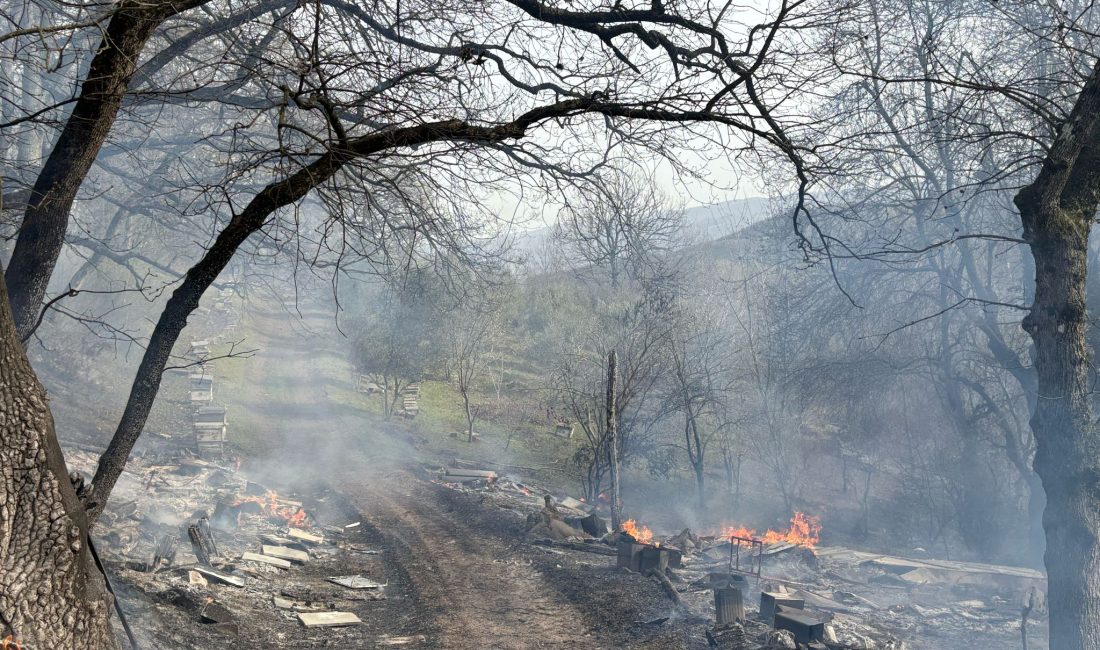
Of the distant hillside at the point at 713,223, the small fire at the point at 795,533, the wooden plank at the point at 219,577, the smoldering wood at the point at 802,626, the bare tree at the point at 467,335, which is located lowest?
the small fire at the point at 795,533

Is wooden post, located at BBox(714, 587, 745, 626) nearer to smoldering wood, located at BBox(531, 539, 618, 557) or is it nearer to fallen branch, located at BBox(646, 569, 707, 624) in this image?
fallen branch, located at BBox(646, 569, 707, 624)

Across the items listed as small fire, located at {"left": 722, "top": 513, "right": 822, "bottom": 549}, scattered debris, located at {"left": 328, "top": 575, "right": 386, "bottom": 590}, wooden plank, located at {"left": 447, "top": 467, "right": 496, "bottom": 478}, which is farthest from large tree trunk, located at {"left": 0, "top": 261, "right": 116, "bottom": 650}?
wooden plank, located at {"left": 447, "top": 467, "right": 496, "bottom": 478}

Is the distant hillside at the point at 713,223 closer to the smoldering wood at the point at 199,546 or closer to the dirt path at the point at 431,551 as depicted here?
the dirt path at the point at 431,551

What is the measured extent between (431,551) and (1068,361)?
9.81 m

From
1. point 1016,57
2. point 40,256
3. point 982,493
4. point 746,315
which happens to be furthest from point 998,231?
point 40,256

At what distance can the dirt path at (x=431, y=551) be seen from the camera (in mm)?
9398

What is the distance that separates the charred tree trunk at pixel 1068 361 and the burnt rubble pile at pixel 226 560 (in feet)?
25.2

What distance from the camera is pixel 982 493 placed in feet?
67.5

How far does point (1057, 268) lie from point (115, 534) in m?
12.1

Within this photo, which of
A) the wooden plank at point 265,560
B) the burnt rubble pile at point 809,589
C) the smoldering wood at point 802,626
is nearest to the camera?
the smoldering wood at point 802,626

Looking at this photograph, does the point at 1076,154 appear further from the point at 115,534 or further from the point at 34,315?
the point at 115,534

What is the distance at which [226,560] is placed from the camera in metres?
11.4

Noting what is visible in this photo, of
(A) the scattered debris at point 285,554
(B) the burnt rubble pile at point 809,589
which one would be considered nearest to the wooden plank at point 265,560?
(A) the scattered debris at point 285,554

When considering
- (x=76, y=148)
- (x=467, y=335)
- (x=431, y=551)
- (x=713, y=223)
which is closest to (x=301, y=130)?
(x=76, y=148)
